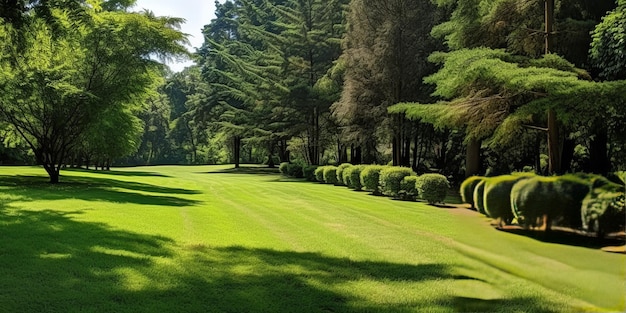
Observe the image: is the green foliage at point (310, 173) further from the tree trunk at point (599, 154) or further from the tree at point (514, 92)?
the tree trunk at point (599, 154)

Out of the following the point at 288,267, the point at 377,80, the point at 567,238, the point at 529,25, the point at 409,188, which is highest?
the point at 529,25

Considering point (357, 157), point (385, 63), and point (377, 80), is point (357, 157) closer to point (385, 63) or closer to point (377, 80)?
point (377, 80)

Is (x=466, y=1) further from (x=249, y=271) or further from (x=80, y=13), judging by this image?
(x=249, y=271)

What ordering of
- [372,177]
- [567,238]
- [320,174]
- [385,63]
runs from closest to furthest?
[567,238] → [372,177] → [385,63] → [320,174]

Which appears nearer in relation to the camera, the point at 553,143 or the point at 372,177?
the point at 553,143

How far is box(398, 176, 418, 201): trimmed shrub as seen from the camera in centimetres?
1700

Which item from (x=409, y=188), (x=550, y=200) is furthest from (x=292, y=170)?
(x=550, y=200)

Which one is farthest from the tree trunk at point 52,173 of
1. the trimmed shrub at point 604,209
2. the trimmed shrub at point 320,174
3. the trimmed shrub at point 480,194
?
the trimmed shrub at point 604,209

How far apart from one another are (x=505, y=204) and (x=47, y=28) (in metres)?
13.1

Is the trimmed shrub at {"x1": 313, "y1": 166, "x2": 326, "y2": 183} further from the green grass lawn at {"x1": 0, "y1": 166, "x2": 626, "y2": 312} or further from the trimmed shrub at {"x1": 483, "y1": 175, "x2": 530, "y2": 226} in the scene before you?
the trimmed shrub at {"x1": 483, "y1": 175, "x2": 530, "y2": 226}

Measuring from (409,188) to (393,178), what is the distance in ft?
3.54

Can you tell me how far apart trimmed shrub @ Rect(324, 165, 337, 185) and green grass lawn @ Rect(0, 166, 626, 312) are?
16.1 meters

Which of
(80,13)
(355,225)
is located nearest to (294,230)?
(355,225)

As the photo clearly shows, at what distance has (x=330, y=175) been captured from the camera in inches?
1092
